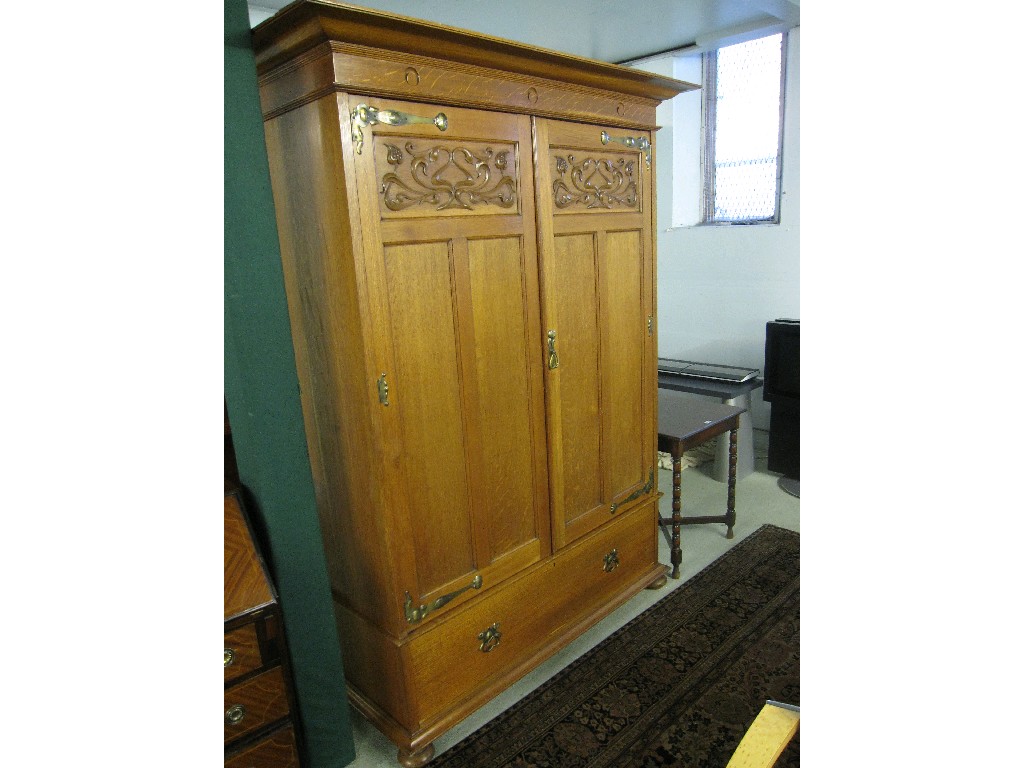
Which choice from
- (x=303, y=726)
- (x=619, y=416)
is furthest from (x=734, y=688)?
(x=303, y=726)

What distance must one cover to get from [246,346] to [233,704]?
831 mm

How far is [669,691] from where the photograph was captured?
2090mm

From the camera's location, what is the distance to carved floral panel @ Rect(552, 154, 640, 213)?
6.48ft

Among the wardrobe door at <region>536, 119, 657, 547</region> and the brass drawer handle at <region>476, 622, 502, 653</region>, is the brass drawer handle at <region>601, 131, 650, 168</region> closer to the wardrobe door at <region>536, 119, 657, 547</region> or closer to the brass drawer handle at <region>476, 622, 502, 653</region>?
the wardrobe door at <region>536, 119, 657, 547</region>

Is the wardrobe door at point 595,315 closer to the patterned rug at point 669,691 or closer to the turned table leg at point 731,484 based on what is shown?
the patterned rug at point 669,691

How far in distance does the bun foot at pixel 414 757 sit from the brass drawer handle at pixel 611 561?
2.95 ft

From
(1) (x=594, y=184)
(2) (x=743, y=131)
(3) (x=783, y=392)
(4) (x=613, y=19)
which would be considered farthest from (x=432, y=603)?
(2) (x=743, y=131)

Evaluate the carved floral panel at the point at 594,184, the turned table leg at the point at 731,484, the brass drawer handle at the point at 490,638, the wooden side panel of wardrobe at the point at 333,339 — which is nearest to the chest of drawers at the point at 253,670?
the wooden side panel of wardrobe at the point at 333,339

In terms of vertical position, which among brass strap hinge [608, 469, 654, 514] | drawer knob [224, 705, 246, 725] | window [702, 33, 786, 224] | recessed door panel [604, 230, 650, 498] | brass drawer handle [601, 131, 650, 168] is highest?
window [702, 33, 786, 224]

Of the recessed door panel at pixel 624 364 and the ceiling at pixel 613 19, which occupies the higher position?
the ceiling at pixel 613 19

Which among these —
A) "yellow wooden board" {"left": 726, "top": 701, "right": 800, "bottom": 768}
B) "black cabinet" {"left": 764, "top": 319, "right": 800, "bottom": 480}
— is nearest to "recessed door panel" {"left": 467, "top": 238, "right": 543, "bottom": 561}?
"yellow wooden board" {"left": 726, "top": 701, "right": 800, "bottom": 768}

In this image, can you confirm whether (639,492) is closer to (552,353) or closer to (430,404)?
(552,353)

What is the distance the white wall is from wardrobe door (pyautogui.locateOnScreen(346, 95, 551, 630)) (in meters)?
2.36

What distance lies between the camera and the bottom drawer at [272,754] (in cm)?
156
